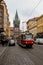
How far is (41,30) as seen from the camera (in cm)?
9719

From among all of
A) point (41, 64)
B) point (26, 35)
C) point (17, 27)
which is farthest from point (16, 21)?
point (41, 64)

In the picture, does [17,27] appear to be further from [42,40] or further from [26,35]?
[26,35]

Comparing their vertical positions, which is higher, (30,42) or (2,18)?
(2,18)

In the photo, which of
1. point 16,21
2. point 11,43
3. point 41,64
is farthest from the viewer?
point 16,21

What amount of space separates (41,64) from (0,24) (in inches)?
3232

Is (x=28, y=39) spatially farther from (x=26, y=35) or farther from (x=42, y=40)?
(x=42, y=40)

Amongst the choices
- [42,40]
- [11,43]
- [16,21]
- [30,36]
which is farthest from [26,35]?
[16,21]

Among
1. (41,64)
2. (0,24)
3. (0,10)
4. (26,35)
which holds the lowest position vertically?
(41,64)

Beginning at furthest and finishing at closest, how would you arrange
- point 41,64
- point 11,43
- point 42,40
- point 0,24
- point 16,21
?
point 16,21 < point 0,24 < point 42,40 < point 11,43 < point 41,64

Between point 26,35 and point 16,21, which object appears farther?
point 16,21

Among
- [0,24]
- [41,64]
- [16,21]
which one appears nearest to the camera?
[41,64]

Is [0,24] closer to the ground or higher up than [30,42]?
higher up

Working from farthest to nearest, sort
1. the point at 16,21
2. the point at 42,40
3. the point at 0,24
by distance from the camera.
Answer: the point at 16,21
the point at 0,24
the point at 42,40

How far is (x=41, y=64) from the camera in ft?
52.4
